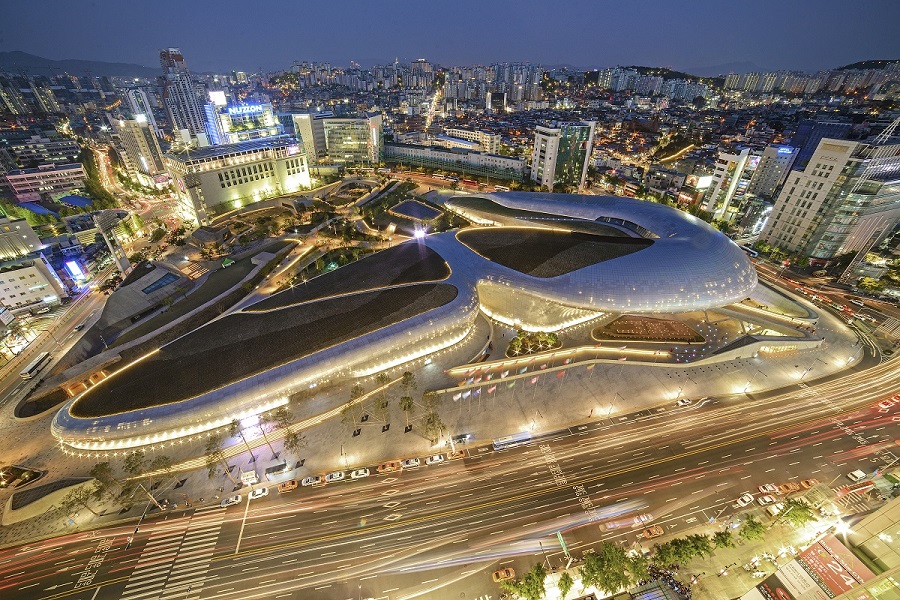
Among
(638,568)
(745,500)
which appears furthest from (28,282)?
(745,500)

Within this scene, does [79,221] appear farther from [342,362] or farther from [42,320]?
[342,362]

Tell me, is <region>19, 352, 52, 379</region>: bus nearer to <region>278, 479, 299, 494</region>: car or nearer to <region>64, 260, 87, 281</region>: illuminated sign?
<region>64, 260, 87, 281</region>: illuminated sign

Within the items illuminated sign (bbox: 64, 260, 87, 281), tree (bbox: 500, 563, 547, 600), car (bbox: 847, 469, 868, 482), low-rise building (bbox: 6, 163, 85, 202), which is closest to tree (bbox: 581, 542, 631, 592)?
tree (bbox: 500, 563, 547, 600)

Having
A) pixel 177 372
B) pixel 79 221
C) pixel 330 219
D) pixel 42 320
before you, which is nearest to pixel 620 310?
pixel 177 372

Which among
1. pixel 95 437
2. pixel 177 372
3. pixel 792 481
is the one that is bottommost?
pixel 792 481

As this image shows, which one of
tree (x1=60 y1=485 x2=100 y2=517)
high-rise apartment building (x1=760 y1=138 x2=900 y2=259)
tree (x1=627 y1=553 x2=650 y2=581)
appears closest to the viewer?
tree (x1=627 y1=553 x2=650 y2=581)

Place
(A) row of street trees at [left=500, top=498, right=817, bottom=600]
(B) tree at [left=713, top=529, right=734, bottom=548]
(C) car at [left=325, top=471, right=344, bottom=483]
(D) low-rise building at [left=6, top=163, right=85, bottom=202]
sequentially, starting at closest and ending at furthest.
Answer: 1. (A) row of street trees at [left=500, top=498, right=817, bottom=600]
2. (B) tree at [left=713, top=529, right=734, bottom=548]
3. (C) car at [left=325, top=471, right=344, bottom=483]
4. (D) low-rise building at [left=6, top=163, right=85, bottom=202]

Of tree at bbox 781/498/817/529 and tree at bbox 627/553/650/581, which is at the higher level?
tree at bbox 781/498/817/529
